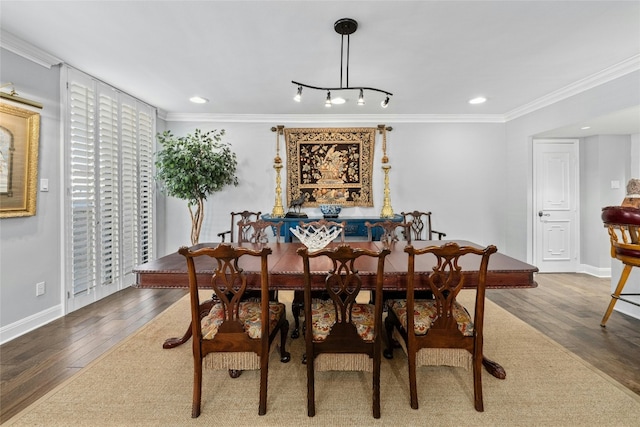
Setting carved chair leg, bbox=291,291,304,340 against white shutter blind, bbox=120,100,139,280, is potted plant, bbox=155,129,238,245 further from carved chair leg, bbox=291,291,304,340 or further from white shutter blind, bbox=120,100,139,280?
carved chair leg, bbox=291,291,304,340

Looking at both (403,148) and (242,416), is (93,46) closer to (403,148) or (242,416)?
(242,416)

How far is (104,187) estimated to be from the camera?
338 centimetres

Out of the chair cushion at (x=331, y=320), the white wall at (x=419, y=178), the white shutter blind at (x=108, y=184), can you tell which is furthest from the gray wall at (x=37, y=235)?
the chair cushion at (x=331, y=320)

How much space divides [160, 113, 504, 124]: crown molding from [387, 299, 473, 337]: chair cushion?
10.8 ft

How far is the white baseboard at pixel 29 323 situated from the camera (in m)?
2.43

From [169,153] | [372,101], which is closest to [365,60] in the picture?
[372,101]

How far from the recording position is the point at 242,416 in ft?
5.33

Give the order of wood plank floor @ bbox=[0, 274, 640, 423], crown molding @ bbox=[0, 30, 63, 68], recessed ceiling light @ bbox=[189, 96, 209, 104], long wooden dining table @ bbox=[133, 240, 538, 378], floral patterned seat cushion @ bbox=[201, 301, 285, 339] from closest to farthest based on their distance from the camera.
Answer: floral patterned seat cushion @ bbox=[201, 301, 285, 339] → long wooden dining table @ bbox=[133, 240, 538, 378] → wood plank floor @ bbox=[0, 274, 640, 423] → crown molding @ bbox=[0, 30, 63, 68] → recessed ceiling light @ bbox=[189, 96, 209, 104]

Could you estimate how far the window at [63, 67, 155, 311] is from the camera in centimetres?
300

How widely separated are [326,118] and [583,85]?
3106 millimetres

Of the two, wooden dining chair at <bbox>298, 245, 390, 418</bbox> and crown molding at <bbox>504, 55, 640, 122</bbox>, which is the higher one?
crown molding at <bbox>504, 55, 640, 122</bbox>

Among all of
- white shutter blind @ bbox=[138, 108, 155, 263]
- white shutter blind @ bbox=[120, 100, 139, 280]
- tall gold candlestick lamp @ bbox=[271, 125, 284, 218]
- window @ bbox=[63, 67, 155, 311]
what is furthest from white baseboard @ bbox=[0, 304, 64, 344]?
tall gold candlestick lamp @ bbox=[271, 125, 284, 218]

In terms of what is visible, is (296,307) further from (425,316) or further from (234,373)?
(425,316)

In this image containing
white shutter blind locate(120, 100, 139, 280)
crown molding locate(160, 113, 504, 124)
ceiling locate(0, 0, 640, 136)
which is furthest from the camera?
crown molding locate(160, 113, 504, 124)
